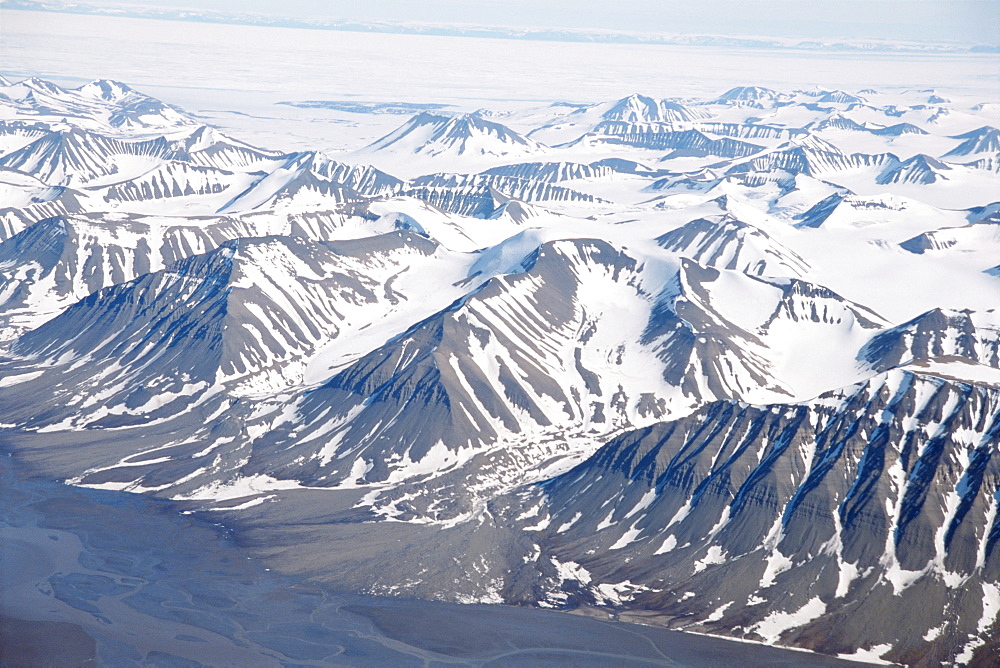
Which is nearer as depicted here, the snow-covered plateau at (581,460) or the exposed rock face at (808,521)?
the exposed rock face at (808,521)

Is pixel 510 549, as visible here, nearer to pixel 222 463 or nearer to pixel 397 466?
pixel 397 466

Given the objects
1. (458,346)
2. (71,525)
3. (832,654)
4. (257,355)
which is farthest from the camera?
(257,355)

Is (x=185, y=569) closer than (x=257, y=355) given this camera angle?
Yes

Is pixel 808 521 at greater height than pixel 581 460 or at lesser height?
greater

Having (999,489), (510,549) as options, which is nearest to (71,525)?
(510,549)

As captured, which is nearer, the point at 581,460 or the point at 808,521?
the point at 808,521

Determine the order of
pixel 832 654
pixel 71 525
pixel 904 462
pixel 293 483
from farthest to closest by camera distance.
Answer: pixel 293 483 → pixel 71 525 → pixel 904 462 → pixel 832 654

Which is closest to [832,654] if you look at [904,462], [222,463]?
[904,462]

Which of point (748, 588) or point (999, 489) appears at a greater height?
point (999, 489)

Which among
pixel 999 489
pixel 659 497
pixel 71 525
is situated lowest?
pixel 71 525

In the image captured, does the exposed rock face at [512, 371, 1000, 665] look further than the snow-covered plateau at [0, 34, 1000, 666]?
No
